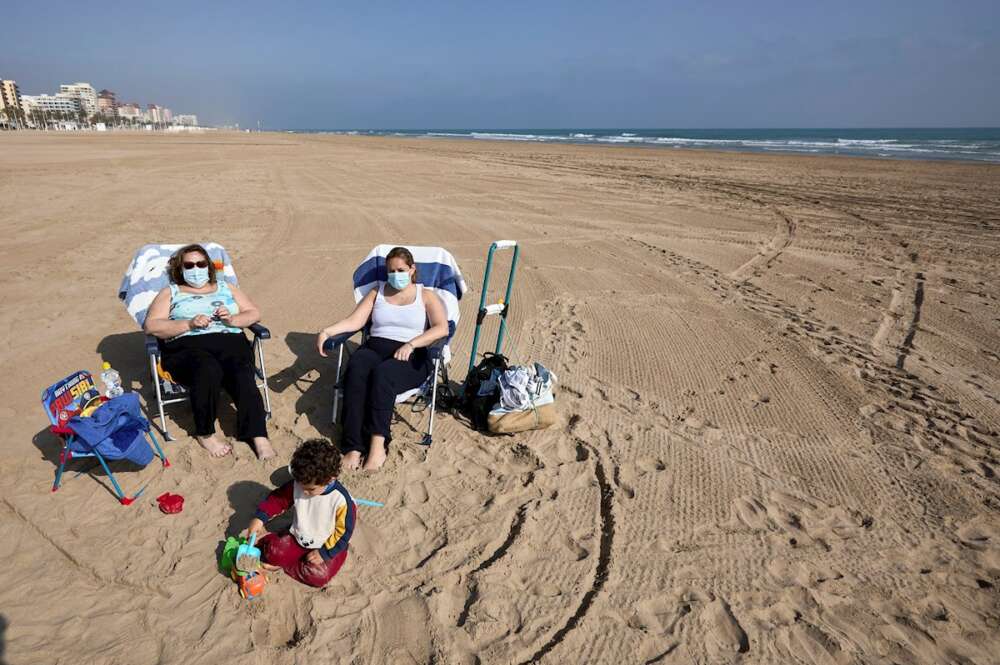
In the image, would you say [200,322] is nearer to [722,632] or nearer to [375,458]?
[375,458]

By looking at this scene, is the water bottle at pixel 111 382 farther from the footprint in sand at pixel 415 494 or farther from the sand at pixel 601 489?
the footprint in sand at pixel 415 494

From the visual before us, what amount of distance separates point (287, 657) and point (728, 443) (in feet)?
10.2

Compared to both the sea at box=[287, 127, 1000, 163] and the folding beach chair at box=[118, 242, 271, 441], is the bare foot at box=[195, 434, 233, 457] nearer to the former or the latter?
the folding beach chair at box=[118, 242, 271, 441]

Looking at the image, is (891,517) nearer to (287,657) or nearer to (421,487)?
(421,487)

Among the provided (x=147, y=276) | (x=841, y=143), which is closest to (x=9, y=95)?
(x=841, y=143)

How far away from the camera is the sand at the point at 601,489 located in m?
2.54

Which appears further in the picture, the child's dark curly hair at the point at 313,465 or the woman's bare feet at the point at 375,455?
the woman's bare feet at the point at 375,455

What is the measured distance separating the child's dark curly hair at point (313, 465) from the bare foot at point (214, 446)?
1.44 metres

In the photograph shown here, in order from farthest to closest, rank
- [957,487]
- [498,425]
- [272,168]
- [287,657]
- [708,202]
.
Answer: [272,168]
[708,202]
[498,425]
[957,487]
[287,657]

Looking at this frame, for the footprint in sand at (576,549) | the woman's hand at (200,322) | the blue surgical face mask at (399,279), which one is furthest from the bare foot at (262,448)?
the footprint in sand at (576,549)

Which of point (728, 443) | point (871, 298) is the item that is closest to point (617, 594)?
point (728, 443)

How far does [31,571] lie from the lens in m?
2.76

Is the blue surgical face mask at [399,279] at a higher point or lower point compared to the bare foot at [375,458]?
higher

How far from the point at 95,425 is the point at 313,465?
5.21 feet
